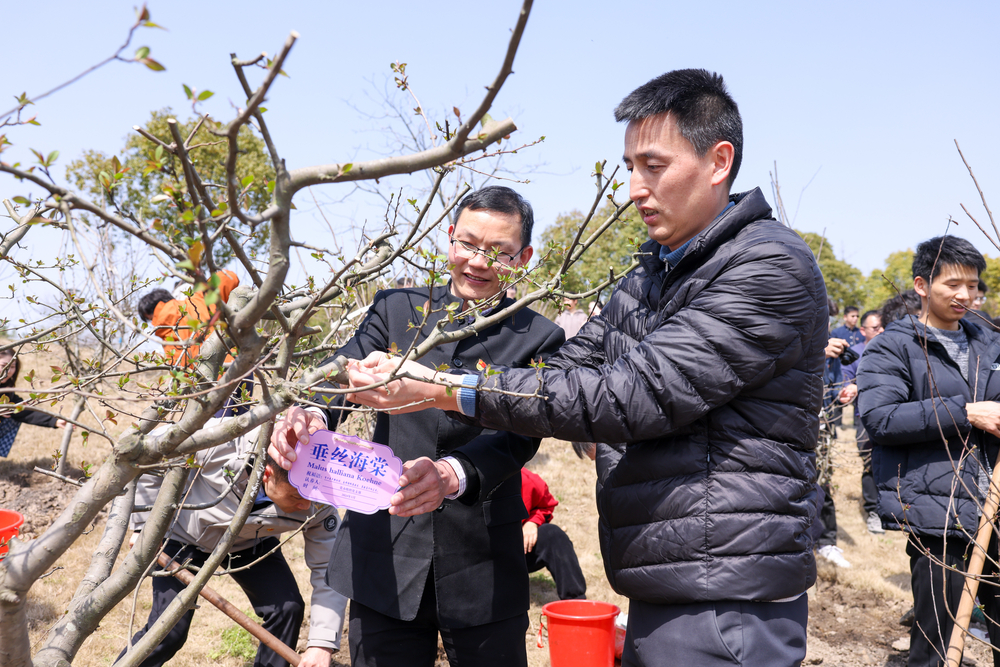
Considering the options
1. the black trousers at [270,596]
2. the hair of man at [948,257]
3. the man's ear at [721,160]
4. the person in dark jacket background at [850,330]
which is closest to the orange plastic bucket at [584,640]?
the black trousers at [270,596]

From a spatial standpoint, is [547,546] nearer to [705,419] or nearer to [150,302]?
[705,419]

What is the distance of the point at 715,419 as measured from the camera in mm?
1624

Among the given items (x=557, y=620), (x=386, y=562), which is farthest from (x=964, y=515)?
(x=386, y=562)

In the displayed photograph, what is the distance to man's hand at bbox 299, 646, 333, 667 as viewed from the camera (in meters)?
2.84

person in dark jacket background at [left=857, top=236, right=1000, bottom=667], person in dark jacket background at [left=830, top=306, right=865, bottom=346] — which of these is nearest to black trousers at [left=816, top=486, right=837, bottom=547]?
person in dark jacket background at [left=830, top=306, right=865, bottom=346]

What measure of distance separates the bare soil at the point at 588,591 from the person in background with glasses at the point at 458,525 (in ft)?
5.26

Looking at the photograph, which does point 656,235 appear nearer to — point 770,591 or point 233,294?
point 770,591

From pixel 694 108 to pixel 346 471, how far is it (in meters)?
1.27

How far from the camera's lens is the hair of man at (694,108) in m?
1.76

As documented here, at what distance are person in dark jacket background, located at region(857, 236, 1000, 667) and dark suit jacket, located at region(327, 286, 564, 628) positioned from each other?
1871mm

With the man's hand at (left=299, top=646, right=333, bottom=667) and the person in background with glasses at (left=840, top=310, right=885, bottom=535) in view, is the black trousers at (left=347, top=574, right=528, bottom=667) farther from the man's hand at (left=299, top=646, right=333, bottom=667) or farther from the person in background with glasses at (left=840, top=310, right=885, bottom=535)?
the person in background with glasses at (left=840, top=310, right=885, bottom=535)

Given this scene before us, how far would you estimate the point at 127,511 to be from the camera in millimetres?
1808

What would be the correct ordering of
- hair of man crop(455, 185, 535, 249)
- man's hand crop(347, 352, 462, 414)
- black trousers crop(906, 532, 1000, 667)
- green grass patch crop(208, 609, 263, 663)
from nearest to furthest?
man's hand crop(347, 352, 462, 414), hair of man crop(455, 185, 535, 249), black trousers crop(906, 532, 1000, 667), green grass patch crop(208, 609, 263, 663)

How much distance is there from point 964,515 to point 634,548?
2.21 metres
